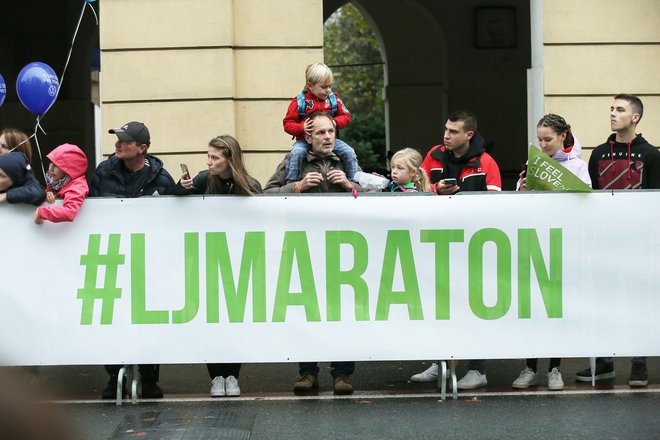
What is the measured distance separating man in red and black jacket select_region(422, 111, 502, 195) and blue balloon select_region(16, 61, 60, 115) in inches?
132

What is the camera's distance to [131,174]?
705 centimetres

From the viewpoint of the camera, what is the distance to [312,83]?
732 cm

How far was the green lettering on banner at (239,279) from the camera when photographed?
21.9 feet

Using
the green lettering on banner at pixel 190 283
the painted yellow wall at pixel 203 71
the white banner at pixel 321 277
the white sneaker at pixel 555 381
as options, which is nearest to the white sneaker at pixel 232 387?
the white banner at pixel 321 277

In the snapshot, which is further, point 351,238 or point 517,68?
point 517,68

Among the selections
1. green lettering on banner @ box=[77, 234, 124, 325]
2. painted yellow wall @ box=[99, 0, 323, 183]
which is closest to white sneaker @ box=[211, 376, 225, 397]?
green lettering on banner @ box=[77, 234, 124, 325]

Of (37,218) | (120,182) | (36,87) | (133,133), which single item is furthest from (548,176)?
(36,87)

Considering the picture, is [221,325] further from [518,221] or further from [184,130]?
[184,130]

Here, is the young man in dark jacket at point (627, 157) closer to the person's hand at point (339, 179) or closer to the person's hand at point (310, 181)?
the person's hand at point (339, 179)

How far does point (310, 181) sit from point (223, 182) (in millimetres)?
597

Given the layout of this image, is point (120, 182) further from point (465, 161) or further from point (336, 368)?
point (465, 161)

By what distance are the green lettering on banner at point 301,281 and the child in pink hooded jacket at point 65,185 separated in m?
1.39

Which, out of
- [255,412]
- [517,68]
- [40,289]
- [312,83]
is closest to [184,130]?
[312,83]

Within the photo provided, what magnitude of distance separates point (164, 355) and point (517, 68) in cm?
1476
